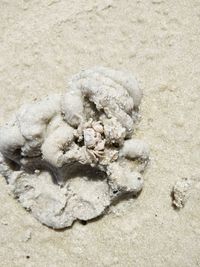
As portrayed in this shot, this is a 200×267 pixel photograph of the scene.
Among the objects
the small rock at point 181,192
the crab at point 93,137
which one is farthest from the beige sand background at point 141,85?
the crab at point 93,137

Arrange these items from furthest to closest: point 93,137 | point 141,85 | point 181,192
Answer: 1. point 141,85
2. point 181,192
3. point 93,137

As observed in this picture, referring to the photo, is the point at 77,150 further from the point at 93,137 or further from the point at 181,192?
the point at 181,192

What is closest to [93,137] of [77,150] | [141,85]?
[77,150]

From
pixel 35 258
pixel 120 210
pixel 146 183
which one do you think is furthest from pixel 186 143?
pixel 35 258

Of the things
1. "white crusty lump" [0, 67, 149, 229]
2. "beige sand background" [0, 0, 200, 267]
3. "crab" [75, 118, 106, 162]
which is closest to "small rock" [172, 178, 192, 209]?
"beige sand background" [0, 0, 200, 267]

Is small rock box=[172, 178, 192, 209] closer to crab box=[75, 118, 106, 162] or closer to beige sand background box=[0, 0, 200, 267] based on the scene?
beige sand background box=[0, 0, 200, 267]

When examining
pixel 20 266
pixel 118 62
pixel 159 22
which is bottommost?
pixel 20 266

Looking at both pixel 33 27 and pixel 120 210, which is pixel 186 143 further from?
pixel 33 27
